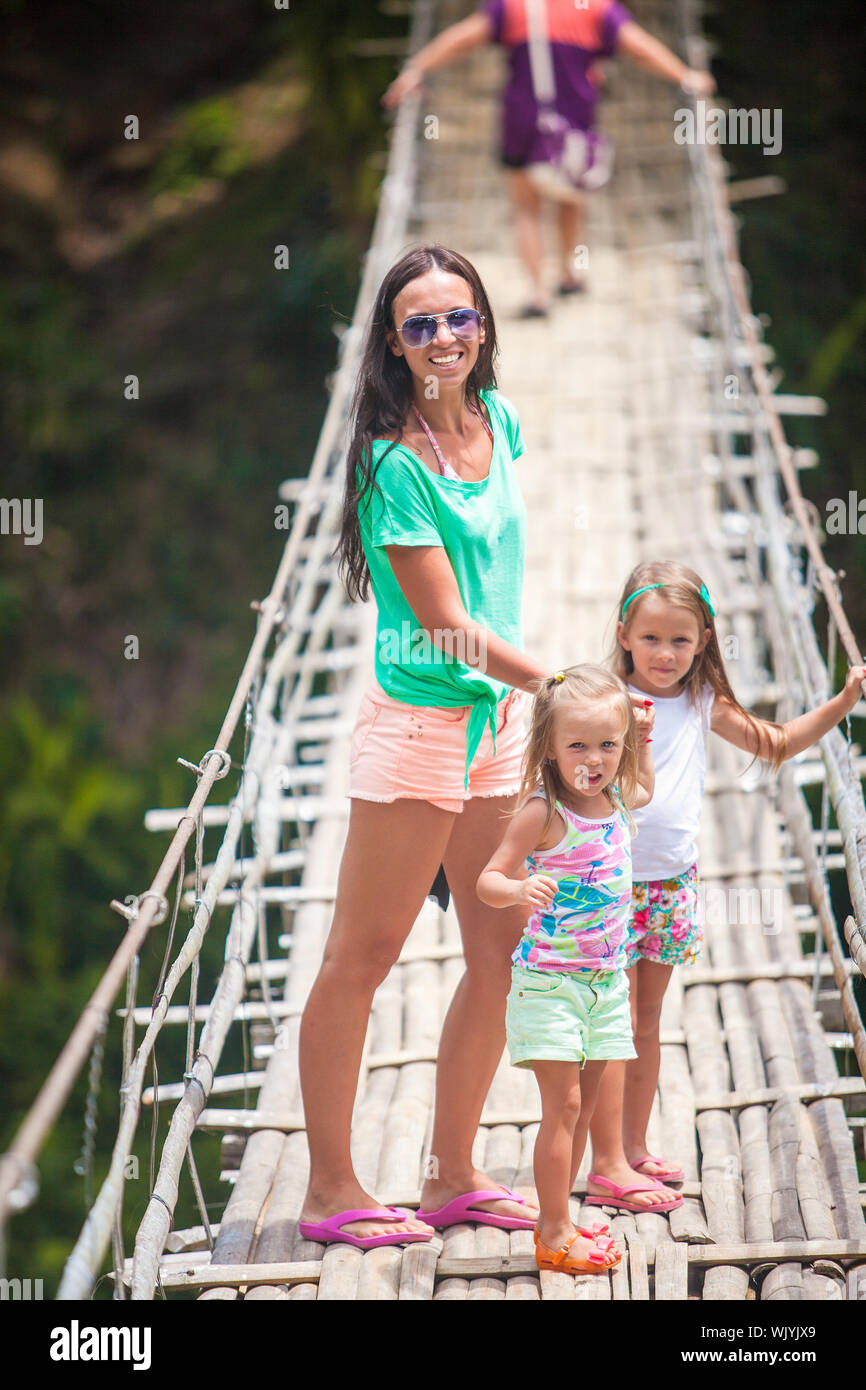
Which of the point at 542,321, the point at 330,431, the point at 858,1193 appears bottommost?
the point at 858,1193

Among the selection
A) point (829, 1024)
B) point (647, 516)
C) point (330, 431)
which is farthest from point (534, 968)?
point (647, 516)

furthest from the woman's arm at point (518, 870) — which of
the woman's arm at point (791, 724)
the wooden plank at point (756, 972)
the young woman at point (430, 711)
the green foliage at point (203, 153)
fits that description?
the green foliage at point (203, 153)

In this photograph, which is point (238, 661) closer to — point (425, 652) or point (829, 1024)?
point (829, 1024)

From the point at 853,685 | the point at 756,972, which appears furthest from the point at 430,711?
the point at 756,972

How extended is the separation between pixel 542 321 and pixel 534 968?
329 centimetres

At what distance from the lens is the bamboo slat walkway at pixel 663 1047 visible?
1.71m

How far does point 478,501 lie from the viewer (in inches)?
65.2

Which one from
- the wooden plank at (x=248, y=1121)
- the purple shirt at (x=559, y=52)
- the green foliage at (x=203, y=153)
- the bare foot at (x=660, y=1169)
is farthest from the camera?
the green foliage at (x=203, y=153)

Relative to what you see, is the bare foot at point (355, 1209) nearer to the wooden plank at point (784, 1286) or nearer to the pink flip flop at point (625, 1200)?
the pink flip flop at point (625, 1200)

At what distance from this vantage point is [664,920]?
1836 mm

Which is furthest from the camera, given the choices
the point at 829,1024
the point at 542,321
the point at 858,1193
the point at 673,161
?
the point at 673,161

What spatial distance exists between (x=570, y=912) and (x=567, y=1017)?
0.11m

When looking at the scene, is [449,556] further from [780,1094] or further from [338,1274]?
[780,1094]

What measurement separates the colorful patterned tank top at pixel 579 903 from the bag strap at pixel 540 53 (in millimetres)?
3224
